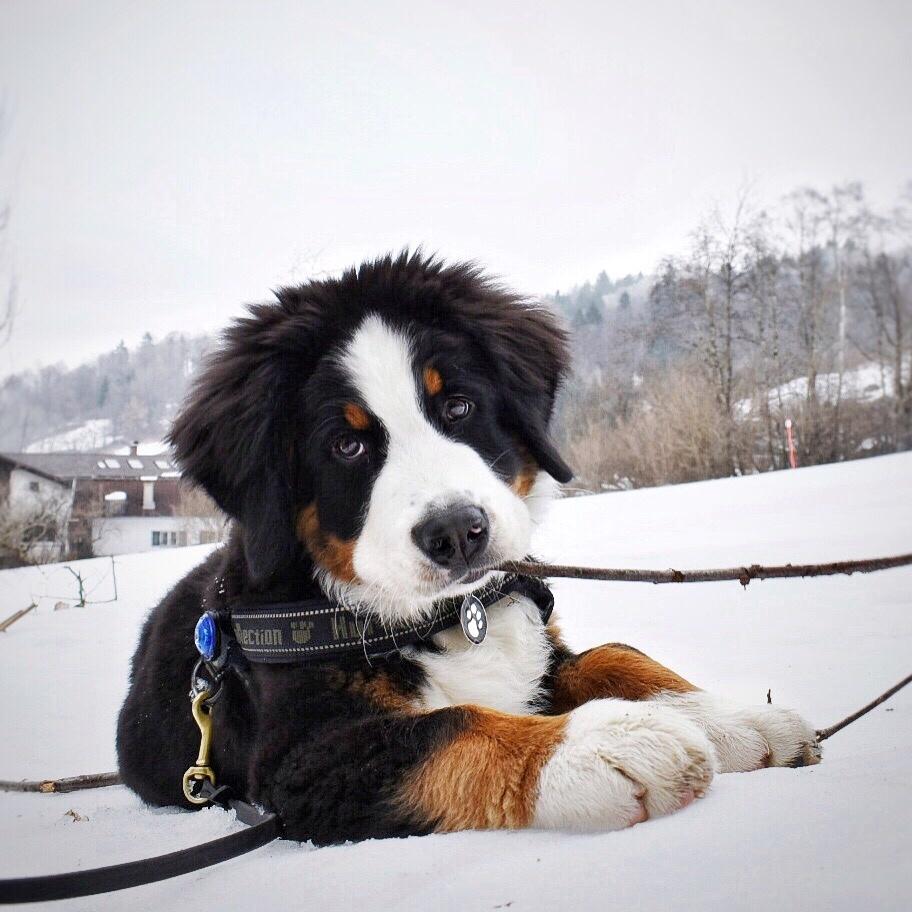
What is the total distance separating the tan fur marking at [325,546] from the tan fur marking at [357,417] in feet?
1.01

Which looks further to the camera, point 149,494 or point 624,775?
point 149,494

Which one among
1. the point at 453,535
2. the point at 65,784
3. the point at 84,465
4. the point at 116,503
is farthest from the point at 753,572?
the point at 84,465

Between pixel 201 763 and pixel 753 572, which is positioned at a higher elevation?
pixel 753 572

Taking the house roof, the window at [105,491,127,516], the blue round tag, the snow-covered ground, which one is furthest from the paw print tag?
the window at [105,491,127,516]

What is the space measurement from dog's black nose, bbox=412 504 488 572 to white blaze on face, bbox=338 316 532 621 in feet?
0.09

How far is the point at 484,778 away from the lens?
172 cm

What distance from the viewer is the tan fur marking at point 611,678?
2.27 m

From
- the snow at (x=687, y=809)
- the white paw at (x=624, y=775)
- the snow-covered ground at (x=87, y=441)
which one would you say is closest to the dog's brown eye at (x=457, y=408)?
the snow at (x=687, y=809)

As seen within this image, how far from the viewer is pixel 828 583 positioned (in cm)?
507

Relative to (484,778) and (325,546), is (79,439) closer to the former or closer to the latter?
(325,546)

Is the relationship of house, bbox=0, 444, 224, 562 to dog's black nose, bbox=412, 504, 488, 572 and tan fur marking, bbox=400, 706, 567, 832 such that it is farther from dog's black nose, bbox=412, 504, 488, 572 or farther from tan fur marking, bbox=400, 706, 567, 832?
tan fur marking, bbox=400, 706, 567, 832

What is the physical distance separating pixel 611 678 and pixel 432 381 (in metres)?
1.08

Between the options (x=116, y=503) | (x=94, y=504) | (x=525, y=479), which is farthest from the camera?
(x=116, y=503)

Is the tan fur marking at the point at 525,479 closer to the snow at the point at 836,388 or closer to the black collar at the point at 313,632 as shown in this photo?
the black collar at the point at 313,632
